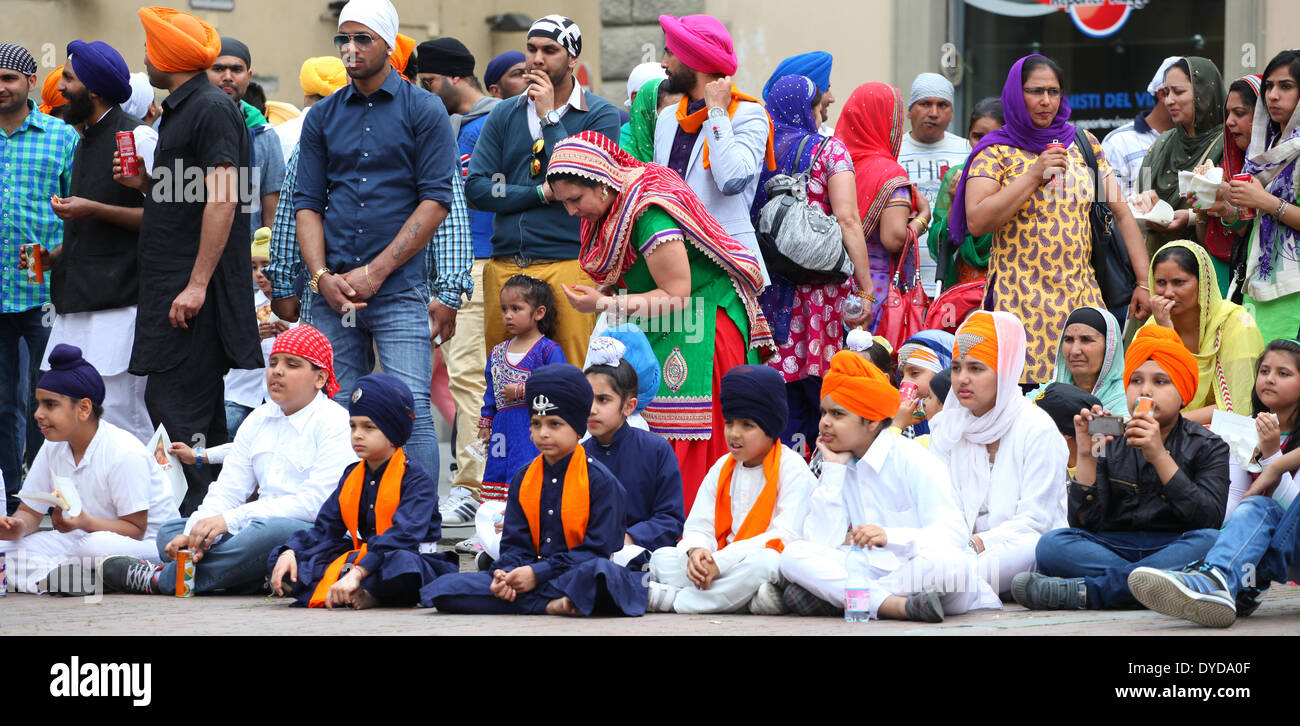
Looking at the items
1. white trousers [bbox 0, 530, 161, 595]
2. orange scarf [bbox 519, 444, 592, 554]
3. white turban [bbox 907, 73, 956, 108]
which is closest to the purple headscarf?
white turban [bbox 907, 73, 956, 108]

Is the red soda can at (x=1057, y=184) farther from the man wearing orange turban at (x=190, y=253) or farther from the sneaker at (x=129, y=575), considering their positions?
the sneaker at (x=129, y=575)

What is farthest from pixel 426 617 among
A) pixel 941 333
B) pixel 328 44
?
pixel 328 44

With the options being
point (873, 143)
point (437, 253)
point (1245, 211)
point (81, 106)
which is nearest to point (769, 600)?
point (437, 253)

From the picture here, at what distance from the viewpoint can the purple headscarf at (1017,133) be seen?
306 inches

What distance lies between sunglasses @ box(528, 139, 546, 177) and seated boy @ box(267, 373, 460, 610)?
1836mm

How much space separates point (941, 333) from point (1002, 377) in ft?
4.95

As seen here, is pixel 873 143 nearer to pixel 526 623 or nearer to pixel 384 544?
pixel 384 544

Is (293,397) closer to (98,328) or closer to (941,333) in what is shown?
(98,328)

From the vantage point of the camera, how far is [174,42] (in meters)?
7.41

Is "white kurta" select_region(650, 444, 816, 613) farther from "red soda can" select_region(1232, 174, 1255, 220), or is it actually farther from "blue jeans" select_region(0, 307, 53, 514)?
"blue jeans" select_region(0, 307, 53, 514)

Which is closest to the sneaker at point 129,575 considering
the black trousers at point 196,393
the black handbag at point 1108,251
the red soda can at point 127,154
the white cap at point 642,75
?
the black trousers at point 196,393

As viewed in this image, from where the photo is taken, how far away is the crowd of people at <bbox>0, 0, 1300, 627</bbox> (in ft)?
19.5

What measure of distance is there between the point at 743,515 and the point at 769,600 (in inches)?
16.3

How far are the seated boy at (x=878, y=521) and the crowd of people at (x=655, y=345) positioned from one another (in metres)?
0.01
